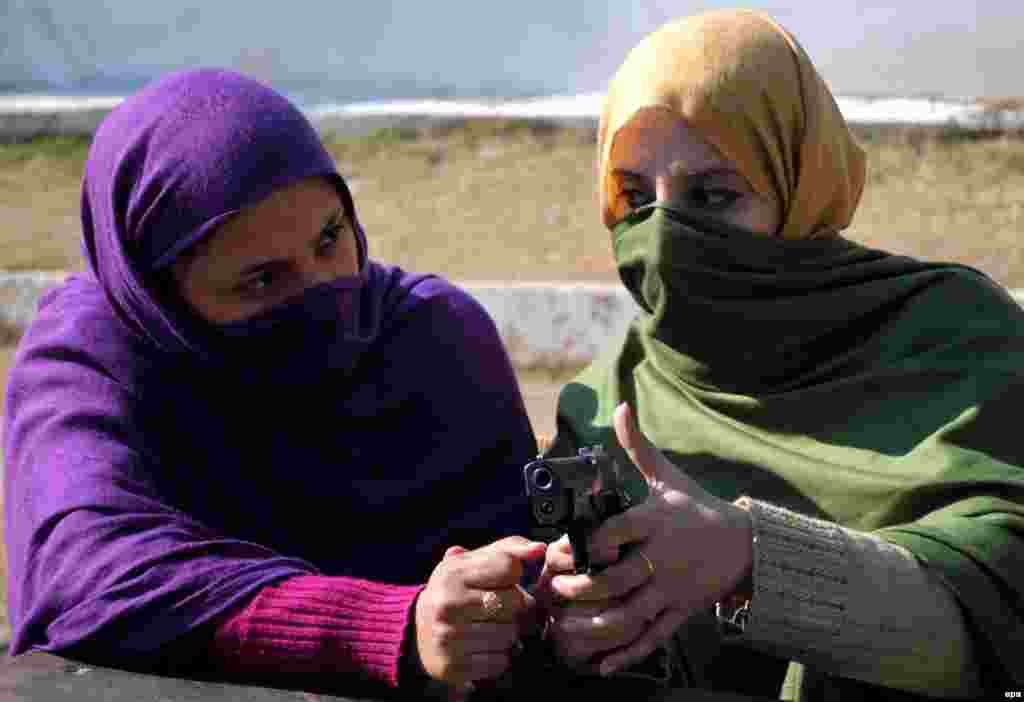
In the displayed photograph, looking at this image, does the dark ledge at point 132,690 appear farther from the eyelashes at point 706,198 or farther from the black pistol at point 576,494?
the eyelashes at point 706,198

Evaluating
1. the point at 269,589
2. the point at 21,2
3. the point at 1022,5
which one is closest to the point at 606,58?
the point at 1022,5

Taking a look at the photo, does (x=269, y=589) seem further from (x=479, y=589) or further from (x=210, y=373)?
(x=210, y=373)

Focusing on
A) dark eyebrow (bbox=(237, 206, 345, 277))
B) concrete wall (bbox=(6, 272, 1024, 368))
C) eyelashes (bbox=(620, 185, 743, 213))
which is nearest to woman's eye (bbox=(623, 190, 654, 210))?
eyelashes (bbox=(620, 185, 743, 213))

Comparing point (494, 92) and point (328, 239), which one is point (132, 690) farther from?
point (494, 92)

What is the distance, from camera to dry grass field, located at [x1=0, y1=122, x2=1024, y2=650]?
643 cm

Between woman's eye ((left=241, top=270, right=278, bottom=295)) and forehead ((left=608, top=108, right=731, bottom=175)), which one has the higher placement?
forehead ((left=608, top=108, right=731, bottom=175))

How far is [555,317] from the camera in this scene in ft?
19.5

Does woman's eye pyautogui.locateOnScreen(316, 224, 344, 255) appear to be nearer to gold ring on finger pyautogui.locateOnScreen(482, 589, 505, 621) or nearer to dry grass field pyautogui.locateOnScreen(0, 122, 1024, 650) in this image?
gold ring on finger pyautogui.locateOnScreen(482, 589, 505, 621)

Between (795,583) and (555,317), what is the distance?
4178 millimetres

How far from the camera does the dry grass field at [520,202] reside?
21.1 ft

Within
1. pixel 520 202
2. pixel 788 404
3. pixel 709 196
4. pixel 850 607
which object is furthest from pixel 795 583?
pixel 520 202

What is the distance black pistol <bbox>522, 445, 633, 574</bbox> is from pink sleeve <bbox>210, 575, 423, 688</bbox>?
25 cm

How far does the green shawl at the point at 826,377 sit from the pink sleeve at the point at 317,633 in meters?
0.60

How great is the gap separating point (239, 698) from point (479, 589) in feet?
0.91
